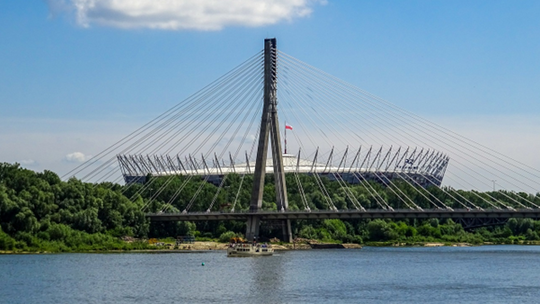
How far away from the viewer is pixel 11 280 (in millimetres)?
63375

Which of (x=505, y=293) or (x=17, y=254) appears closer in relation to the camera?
(x=505, y=293)

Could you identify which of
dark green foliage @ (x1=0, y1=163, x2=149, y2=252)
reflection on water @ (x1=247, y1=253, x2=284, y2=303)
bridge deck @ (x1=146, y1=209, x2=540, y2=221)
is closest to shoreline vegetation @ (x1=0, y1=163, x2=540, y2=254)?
dark green foliage @ (x1=0, y1=163, x2=149, y2=252)

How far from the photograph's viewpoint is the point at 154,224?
374ft

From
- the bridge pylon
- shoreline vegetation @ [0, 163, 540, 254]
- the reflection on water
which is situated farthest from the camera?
the bridge pylon

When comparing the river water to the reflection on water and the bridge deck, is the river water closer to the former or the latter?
the reflection on water

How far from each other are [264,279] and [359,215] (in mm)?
41426

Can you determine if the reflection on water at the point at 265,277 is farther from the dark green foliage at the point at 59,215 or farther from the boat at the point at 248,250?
the dark green foliage at the point at 59,215

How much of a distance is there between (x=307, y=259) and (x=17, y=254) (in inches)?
1012

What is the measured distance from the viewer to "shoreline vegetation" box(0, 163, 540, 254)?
310ft

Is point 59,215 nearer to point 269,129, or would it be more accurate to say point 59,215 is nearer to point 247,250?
point 247,250

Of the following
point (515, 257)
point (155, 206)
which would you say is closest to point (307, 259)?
point (515, 257)

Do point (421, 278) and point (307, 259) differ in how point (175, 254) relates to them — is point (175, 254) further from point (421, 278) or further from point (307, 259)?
point (421, 278)

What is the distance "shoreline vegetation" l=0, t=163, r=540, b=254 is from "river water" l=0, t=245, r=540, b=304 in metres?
6.46

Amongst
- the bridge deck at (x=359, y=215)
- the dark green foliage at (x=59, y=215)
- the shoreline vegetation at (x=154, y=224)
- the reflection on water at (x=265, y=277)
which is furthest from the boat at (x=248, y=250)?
the dark green foliage at (x=59, y=215)
